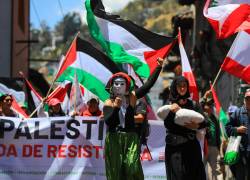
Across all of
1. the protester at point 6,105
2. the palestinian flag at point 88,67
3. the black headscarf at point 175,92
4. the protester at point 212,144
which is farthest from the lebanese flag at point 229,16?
the protester at point 6,105

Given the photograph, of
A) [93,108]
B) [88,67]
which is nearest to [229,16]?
[93,108]

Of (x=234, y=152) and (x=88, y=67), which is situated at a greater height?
(x=88, y=67)

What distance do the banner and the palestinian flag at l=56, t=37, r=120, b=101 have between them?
1179 mm

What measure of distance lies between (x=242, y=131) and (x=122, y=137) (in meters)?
2.16

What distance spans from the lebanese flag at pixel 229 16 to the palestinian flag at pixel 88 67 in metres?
2.30

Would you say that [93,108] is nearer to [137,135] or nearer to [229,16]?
[229,16]

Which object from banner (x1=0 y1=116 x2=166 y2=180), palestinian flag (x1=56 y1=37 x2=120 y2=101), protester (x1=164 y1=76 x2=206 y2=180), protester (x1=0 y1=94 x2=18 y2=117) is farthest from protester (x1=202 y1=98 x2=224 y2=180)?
protester (x1=164 y1=76 x2=206 y2=180)

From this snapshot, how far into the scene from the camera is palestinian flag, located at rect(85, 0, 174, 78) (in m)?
11.9

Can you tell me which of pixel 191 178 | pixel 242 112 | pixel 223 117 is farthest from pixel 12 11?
pixel 191 178

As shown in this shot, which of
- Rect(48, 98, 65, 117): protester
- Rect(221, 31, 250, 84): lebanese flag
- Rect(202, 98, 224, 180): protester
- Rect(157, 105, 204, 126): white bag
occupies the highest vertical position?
Rect(221, 31, 250, 84): lebanese flag

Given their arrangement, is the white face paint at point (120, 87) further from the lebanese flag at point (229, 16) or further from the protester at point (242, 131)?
the lebanese flag at point (229, 16)

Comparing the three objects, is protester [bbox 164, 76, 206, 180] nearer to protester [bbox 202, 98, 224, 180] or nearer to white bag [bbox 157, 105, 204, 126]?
white bag [bbox 157, 105, 204, 126]

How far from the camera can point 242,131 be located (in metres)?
10.3

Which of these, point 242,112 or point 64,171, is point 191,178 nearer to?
point 242,112
